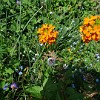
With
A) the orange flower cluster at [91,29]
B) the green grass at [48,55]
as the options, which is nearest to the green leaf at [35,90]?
the green grass at [48,55]

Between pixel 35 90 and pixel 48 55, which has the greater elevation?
pixel 48 55

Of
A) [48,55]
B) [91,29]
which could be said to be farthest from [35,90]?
[91,29]

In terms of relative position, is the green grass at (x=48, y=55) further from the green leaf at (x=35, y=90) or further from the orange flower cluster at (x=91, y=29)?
the orange flower cluster at (x=91, y=29)

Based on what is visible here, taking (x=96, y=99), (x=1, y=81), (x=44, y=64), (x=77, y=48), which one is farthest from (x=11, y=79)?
(x=77, y=48)

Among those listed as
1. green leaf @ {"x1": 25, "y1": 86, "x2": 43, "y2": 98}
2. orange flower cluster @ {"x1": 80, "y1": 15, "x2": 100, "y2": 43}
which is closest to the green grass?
green leaf @ {"x1": 25, "y1": 86, "x2": 43, "y2": 98}

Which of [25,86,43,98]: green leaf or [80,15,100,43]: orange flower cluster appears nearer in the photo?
[80,15,100,43]: orange flower cluster

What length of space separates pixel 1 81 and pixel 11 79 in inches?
3.9

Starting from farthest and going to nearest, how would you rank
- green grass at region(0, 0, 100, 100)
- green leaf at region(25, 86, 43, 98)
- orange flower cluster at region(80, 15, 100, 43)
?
green grass at region(0, 0, 100, 100), green leaf at region(25, 86, 43, 98), orange flower cluster at region(80, 15, 100, 43)

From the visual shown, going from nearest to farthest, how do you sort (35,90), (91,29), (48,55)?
(91,29) < (35,90) < (48,55)

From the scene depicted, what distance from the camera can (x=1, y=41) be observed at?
300 cm

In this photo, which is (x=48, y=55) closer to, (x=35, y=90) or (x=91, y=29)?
(x=35, y=90)

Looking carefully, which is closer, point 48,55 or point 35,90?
point 35,90

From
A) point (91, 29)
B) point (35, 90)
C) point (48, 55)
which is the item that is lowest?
point (35, 90)

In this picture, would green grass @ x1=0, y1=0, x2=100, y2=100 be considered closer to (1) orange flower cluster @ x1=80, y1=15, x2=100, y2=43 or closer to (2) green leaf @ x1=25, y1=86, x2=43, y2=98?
(2) green leaf @ x1=25, y1=86, x2=43, y2=98
